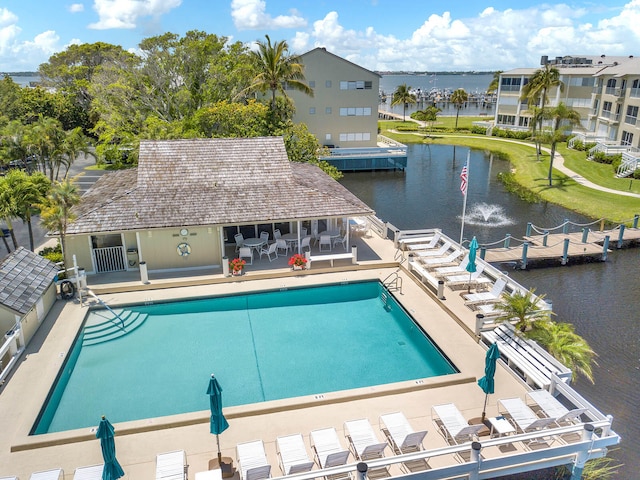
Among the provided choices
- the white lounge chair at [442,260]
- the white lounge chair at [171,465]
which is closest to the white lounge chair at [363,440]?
the white lounge chair at [171,465]

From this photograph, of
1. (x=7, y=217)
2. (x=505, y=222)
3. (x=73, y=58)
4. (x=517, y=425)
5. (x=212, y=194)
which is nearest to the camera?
(x=517, y=425)

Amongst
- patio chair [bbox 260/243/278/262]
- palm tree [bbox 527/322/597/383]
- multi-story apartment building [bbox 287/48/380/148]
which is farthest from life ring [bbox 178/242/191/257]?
multi-story apartment building [bbox 287/48/380/148]

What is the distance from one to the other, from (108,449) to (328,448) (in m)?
4.65

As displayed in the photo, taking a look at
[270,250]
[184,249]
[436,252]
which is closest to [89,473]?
[184,249]

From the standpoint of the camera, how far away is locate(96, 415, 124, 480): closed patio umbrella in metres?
9.33

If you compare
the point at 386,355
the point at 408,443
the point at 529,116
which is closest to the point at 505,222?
the point at 386,355

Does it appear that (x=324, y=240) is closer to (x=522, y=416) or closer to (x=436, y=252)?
(x=436, y=252)

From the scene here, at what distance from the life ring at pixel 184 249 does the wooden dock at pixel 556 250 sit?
14.2m

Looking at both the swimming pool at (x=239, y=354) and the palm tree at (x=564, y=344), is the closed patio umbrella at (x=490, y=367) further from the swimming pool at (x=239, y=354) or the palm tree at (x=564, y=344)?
the palm tree at (x=564, y=344)

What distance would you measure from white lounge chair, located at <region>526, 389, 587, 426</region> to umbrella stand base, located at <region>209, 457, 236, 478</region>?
7.75 meters

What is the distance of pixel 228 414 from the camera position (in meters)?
12.6

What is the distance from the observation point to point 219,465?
10883 mm

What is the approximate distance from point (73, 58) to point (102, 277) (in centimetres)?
6914

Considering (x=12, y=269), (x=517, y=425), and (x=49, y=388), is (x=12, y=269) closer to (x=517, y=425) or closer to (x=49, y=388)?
(x=49, y=388)
